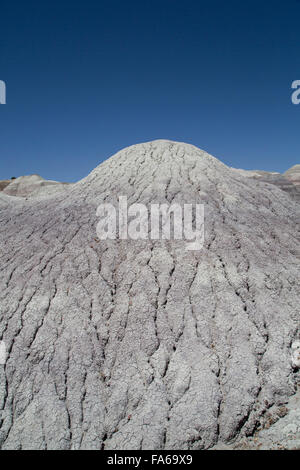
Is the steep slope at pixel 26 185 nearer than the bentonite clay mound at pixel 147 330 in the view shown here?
No

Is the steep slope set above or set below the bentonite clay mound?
above

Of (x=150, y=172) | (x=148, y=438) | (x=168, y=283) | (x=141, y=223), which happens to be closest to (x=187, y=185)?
(x=150, y=172)

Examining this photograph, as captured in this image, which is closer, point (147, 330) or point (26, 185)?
point (147, 330)

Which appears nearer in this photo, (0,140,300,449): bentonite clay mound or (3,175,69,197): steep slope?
(0,140,300,449): bentonite clay mound

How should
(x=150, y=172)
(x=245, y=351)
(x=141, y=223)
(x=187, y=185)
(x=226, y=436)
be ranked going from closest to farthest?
(x=226, y=436)
(x=245, y=351)
(x=141, y=223)
(x=187, y=185)
(x=150, y=172)

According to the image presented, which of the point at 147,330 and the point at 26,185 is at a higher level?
the point at 26,185

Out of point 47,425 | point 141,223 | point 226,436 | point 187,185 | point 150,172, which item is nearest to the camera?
point 226,436

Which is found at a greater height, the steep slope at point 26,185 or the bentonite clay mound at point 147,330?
the steep slope at point 26,185
